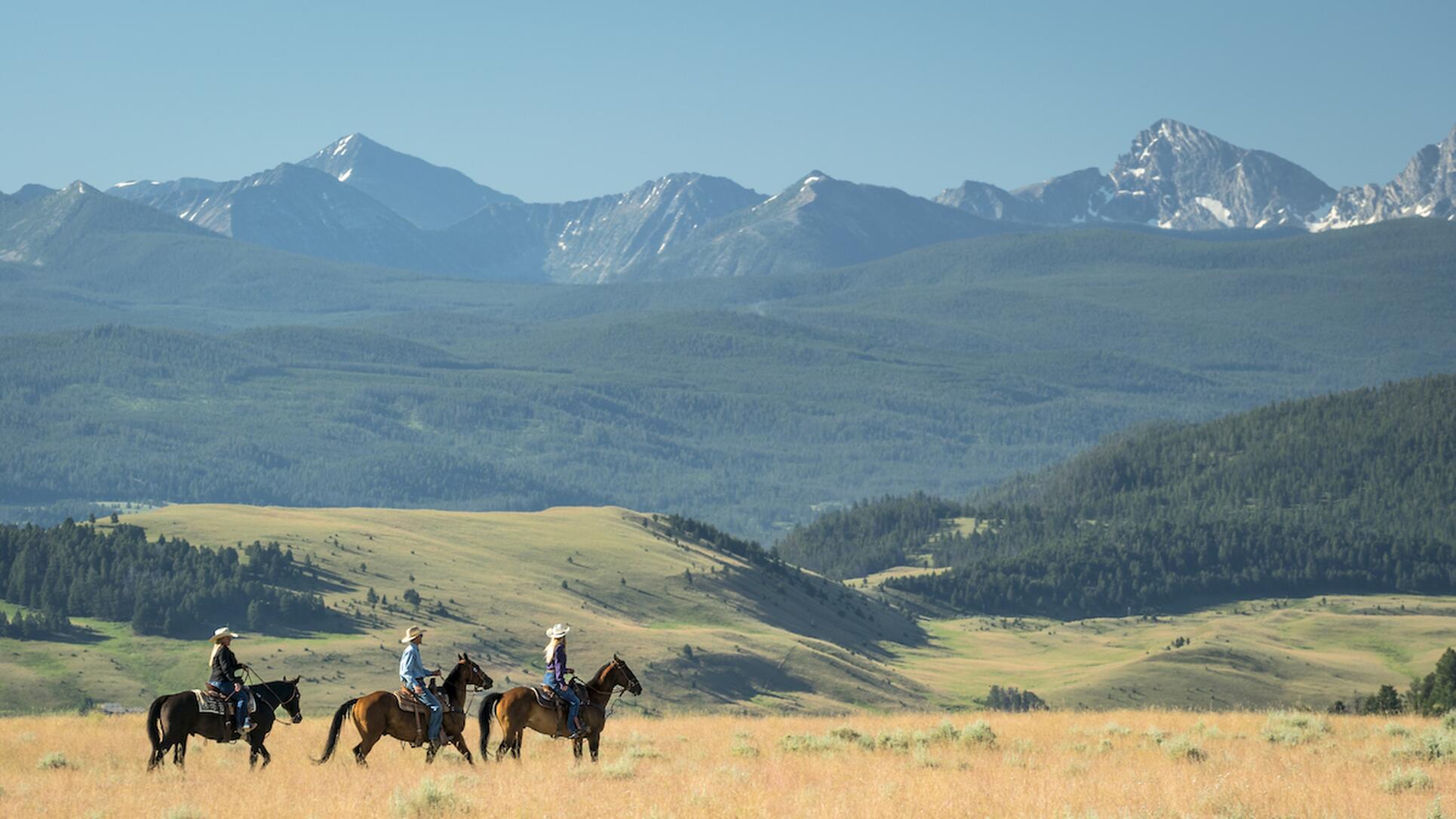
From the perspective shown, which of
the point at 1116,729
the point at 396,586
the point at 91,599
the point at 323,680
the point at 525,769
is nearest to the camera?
the point at 525,769

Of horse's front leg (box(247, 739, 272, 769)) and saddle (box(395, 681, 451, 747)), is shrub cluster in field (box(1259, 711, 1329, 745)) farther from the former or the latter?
horse's front leg (box(247, 739, 272, 769))

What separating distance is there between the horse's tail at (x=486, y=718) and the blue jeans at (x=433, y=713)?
88 centimetres

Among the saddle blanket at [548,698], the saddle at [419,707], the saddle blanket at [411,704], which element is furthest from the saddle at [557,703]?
the saddle blanket at [411,704]

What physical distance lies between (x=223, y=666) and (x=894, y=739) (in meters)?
15.4

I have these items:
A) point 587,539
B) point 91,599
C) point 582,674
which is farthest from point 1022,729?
point 587,539

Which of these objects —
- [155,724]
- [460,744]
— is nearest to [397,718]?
[460,744]

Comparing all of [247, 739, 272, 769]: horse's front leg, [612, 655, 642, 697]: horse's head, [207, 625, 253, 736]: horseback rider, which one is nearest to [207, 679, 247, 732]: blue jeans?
[207, 625, 253, 736]: horseback rider

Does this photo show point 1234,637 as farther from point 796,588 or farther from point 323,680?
point 323,680

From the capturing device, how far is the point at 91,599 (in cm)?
10612

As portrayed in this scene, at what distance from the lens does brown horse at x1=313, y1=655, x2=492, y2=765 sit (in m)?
Result: 32.7

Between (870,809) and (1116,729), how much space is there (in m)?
16.7

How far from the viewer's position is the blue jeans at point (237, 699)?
3291cm

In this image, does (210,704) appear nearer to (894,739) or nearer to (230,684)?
(230,684)

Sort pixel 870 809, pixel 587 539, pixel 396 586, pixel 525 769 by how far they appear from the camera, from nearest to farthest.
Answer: pixel 870 809 → pixel 525 769 → pixel 396 586 → pixel 587 539
